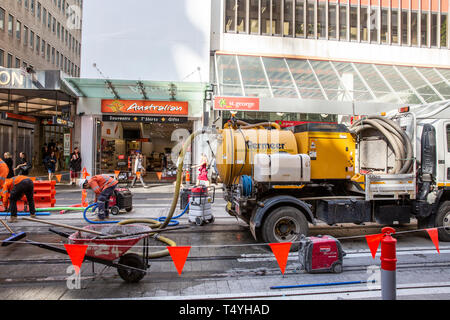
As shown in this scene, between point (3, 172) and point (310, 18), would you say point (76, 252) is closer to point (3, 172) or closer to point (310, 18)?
point (3, 172)

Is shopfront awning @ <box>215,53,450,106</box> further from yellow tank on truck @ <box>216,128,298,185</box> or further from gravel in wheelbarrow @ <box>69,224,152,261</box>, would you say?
gravel in wheelbarrow @ <box>69,224,152,261</box>

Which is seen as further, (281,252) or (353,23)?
(353,23)

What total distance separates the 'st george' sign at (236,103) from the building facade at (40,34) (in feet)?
84.2

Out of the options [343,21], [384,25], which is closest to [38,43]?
[343,21]

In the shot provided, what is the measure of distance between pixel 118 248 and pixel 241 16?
20.0 m

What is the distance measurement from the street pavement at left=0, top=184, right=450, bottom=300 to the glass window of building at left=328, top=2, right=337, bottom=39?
728 inches

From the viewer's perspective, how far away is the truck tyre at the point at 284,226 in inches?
243

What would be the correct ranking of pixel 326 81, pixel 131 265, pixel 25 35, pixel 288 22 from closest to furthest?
pixel 131 265, pixel 326 81, pixel 288 22, pixel 25 35

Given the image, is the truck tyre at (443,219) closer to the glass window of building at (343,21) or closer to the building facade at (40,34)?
the glass window of building at (343,21)

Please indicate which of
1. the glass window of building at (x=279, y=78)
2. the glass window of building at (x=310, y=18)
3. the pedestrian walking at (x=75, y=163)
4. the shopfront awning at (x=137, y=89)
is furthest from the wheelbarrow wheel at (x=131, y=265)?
the glass window of building at (x=310, y=18)

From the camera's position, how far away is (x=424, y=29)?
23.6 meters

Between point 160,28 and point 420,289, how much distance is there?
754 inches

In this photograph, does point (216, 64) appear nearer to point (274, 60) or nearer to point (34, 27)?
point (274, 60)

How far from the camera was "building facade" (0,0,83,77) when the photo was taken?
3091 cm
